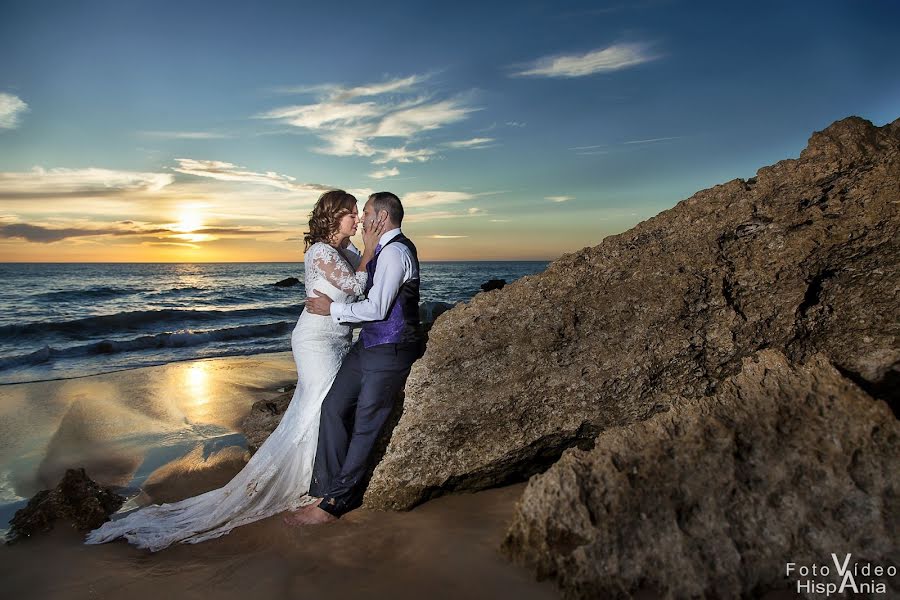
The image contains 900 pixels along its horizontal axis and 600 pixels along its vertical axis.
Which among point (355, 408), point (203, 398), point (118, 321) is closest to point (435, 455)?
point (355, 408)

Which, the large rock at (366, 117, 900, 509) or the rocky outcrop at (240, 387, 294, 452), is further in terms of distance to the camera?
the rocky outcrop at (240, 387, 294, 452)

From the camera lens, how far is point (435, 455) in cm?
423

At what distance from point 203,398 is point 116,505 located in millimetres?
4502

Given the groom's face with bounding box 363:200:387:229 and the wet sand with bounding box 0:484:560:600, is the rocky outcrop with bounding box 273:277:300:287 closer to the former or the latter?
the wet sand with bounding box 0:484:560:600

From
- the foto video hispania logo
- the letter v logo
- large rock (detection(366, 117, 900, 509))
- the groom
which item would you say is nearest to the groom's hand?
the groom

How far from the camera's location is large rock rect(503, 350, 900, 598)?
8.77 feet

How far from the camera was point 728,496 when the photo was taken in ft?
9.30

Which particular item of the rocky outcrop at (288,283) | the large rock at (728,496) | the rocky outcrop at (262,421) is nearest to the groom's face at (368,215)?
the large rock at (728,496)

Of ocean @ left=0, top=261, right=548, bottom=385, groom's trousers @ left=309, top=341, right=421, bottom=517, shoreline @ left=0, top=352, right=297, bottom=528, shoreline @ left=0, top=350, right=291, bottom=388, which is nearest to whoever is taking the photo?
groom's trousers @ left=309, top=341, right=421, bottom=517

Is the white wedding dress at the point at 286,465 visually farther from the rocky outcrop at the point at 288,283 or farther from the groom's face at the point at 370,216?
the rocky outcrop at the point at 288,283

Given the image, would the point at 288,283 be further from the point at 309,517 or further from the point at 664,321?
the point at 664,321

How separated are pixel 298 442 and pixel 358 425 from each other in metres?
0.66

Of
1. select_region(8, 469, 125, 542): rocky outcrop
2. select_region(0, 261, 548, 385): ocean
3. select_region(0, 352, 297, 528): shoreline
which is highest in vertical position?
select_region(8, 469, 125, 542): rocky outcrop

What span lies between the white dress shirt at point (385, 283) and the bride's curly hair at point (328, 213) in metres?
0.90
